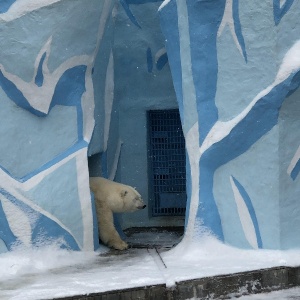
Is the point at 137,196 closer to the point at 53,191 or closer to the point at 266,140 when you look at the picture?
the point at 53,191

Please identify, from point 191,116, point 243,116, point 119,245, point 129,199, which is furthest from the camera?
point 129,199

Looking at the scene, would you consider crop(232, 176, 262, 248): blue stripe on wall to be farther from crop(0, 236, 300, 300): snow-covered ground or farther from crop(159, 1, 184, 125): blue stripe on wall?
crop(159, 1, 184, 125): blue stripe on wall

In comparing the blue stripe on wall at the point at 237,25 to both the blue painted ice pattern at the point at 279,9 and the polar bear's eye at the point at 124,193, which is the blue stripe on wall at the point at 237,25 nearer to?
the blue painted ice pattern at the point at 279,9

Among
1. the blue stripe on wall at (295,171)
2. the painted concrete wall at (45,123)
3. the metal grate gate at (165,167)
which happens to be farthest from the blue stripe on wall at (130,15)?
the blue stripe on wall at (295,171)

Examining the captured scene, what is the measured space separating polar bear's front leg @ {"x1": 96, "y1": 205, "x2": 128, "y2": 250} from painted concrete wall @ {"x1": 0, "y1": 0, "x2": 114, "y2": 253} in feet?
1.29

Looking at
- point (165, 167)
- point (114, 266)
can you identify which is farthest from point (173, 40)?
point (165, 167)

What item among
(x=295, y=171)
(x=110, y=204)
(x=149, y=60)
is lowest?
(x=295, y=171)

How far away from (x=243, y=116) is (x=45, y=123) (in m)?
2.16

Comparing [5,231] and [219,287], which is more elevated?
[5,231]

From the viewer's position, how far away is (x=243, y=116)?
665cm

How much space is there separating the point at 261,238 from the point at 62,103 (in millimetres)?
2627

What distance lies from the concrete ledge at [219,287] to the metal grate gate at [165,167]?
3993 millimetres

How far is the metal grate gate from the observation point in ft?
33.4

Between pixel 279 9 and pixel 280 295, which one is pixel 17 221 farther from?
pixel 279 9
